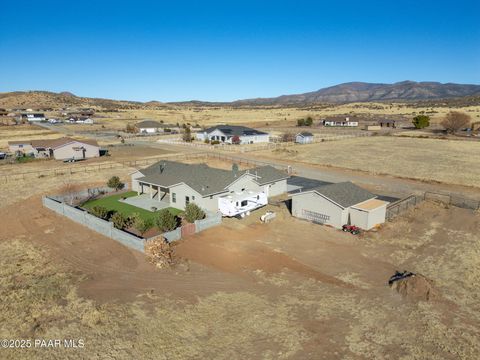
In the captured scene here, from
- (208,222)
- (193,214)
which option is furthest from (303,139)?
(208,222)

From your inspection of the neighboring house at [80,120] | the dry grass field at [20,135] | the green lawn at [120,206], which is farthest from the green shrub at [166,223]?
the neighboring house at [80,120]

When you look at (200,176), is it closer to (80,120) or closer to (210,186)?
(210,186)

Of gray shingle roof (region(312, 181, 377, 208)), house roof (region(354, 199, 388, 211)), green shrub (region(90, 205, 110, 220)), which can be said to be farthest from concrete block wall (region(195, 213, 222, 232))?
house roof (region(354, 199, 388, 211))

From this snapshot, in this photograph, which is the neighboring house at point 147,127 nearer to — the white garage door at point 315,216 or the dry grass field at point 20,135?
the dry grass field at point 20,135

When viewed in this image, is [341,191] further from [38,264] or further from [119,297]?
[38,264]

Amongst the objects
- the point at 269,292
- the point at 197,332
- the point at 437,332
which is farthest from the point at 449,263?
the point at 197,332

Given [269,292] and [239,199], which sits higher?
[239,199]
